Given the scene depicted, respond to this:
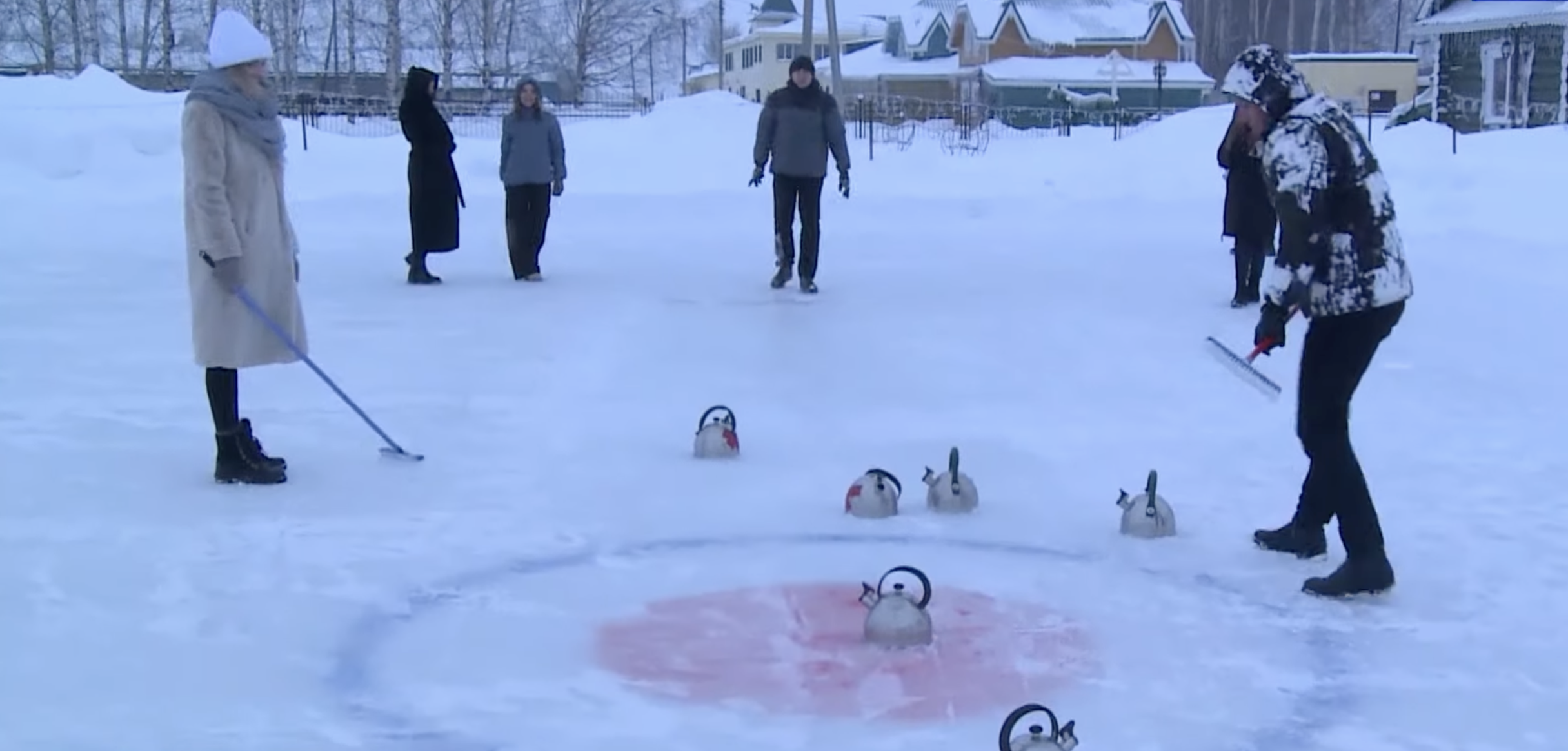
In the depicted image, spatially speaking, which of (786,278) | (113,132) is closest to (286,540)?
(786,278)

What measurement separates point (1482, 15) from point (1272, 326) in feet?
94.7

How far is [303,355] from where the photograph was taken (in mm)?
6055

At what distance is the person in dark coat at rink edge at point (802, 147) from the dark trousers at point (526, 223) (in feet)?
5.92

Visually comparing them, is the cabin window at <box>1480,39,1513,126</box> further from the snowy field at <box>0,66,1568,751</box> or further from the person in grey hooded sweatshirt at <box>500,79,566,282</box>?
the person in grey hooded sweatshirt at <box>500,79,566,282</box>

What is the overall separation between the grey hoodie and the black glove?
844 cm

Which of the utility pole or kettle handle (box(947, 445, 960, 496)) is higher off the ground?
the utility pole

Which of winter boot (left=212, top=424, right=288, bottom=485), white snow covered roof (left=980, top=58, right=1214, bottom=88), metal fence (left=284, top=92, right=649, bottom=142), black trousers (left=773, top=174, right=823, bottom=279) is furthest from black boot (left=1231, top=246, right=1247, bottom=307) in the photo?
white snow covered roof (left=980, top=58, right=1214, bottom=88)

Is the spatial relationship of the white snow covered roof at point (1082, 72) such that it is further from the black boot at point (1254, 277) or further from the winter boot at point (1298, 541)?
the winter boot at point (1298, 541)

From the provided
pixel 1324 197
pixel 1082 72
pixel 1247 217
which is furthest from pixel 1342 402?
pixel 1082 72

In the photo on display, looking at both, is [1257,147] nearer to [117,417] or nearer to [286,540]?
[286,540]

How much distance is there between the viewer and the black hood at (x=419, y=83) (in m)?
12.0

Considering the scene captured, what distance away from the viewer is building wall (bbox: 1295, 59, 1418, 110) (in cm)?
5012

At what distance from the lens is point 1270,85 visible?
460cm

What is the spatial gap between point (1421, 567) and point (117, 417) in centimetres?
537
